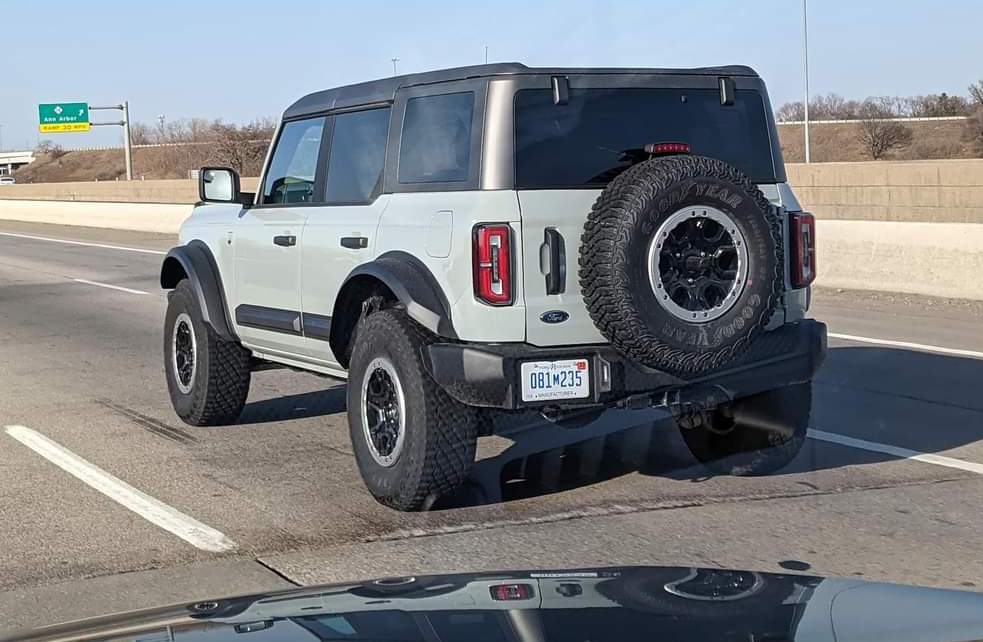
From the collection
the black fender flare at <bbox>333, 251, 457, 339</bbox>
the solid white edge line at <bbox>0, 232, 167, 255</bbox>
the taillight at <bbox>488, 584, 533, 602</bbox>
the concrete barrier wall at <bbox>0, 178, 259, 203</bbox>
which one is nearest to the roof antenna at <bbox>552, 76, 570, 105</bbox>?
the black fender flare at <bbox>333, 251, 457, 339</bbox>

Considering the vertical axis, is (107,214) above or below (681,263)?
above

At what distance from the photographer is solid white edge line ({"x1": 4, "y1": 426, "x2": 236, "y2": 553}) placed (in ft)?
20.5

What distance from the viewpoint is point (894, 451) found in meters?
7.84

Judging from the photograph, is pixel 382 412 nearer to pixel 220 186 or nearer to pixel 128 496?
pixel 128 496

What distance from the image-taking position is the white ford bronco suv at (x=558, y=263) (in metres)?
6.04

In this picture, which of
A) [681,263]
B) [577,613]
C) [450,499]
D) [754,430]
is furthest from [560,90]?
[577,613]

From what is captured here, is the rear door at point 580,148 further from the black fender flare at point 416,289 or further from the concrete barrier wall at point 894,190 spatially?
the concrete barrier wall at point 894,190

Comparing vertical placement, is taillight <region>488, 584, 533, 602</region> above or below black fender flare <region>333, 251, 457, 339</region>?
below

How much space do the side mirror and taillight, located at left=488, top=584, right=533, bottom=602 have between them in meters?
5.92

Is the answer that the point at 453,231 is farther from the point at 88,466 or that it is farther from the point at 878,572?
the point at 88,466

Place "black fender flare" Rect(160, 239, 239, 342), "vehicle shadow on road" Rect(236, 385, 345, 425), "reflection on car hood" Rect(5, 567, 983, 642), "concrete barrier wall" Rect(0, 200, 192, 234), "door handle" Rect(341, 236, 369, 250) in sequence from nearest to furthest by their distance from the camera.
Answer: "reflection on car hood" Rect(5, 567, 983, 642) < "door handle" Rect(341, 236, 369, 250) < "black fender flare" Rect(160, 239, 239, 342) < "vehicle shadow on road" Rect(236, 385, 345, 425) < "concrete barrier wall" Rect(0, 200, 192, 234)

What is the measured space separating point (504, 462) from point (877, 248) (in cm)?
971

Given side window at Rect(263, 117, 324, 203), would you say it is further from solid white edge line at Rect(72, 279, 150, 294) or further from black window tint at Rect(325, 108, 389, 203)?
solid white edge line at Rect(72, 279, 150, 294)

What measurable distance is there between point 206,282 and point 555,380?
3443 mm
